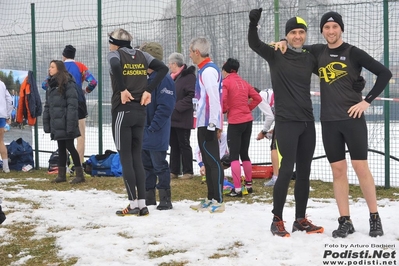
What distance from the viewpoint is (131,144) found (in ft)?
20.5

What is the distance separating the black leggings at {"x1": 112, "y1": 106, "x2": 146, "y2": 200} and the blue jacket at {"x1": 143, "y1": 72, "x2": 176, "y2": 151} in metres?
0.26

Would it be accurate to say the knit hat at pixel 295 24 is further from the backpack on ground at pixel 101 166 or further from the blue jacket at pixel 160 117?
the backpack on ground at pixel 101 166

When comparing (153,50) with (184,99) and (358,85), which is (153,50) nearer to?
(184,99)

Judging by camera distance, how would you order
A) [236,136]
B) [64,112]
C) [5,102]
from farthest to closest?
[5,102], [64,112], [236,136]

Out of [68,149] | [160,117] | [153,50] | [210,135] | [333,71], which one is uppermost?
[153,50]

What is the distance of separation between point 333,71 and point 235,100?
2829 mm

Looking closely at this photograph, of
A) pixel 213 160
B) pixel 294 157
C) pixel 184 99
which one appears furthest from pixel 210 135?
pixel 184 99

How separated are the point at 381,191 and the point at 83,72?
16.6 feet

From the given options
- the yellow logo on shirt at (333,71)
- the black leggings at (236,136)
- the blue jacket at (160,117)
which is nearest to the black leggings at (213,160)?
the blue jacket at (160,117)

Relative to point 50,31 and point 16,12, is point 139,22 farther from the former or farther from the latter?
point 16,12

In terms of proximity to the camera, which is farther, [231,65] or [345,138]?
[231,65]

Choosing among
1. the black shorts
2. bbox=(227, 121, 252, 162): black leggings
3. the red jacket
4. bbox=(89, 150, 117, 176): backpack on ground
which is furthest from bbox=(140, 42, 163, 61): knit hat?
bbox=(89, 150, 117, 176): backpack on ground

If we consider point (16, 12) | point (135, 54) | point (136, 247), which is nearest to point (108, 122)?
point (16, 12)

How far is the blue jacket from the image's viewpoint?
6488 mm
